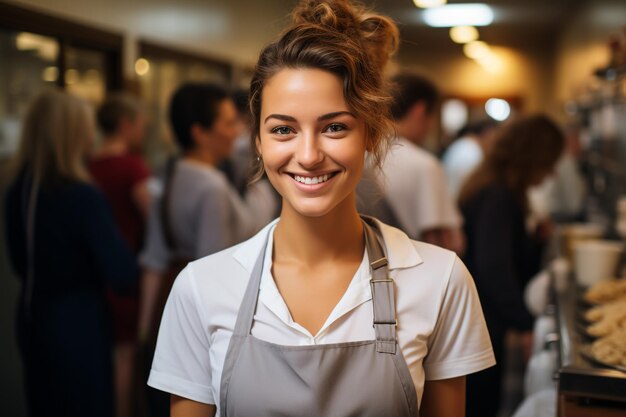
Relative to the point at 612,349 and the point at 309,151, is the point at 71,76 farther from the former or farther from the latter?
the point at 612,349

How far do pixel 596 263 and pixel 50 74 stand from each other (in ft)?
8.29

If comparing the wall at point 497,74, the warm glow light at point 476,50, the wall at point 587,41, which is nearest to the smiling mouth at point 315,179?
the wall at point 587,41

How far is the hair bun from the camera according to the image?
1261 millimetres

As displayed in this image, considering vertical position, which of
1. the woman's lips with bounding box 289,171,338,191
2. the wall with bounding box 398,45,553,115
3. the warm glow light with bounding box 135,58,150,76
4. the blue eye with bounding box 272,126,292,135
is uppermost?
the wall with bounding box 398,45,553,115

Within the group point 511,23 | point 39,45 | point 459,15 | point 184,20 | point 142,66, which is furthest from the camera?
point 511,23

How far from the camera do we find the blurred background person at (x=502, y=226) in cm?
269

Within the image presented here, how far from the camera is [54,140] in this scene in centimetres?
242

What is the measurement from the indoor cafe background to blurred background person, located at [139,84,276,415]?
1.11 feet

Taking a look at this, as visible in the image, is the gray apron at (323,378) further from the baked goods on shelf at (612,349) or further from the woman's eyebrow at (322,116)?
the baked goods on shelf at (612,349)

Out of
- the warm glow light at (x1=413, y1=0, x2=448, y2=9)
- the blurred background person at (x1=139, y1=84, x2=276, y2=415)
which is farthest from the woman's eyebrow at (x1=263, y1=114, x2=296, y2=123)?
the warm glow light at (x1=413, y1=0, x2=448, y2=9)

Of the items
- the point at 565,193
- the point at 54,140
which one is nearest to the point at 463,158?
the point at 565,193

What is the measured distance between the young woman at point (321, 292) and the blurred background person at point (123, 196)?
194cm

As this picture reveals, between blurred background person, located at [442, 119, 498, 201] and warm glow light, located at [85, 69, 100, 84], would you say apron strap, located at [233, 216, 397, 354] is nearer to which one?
warm glow light, located at [85, 69, 100, 84]

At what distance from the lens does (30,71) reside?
3188 millimetres
